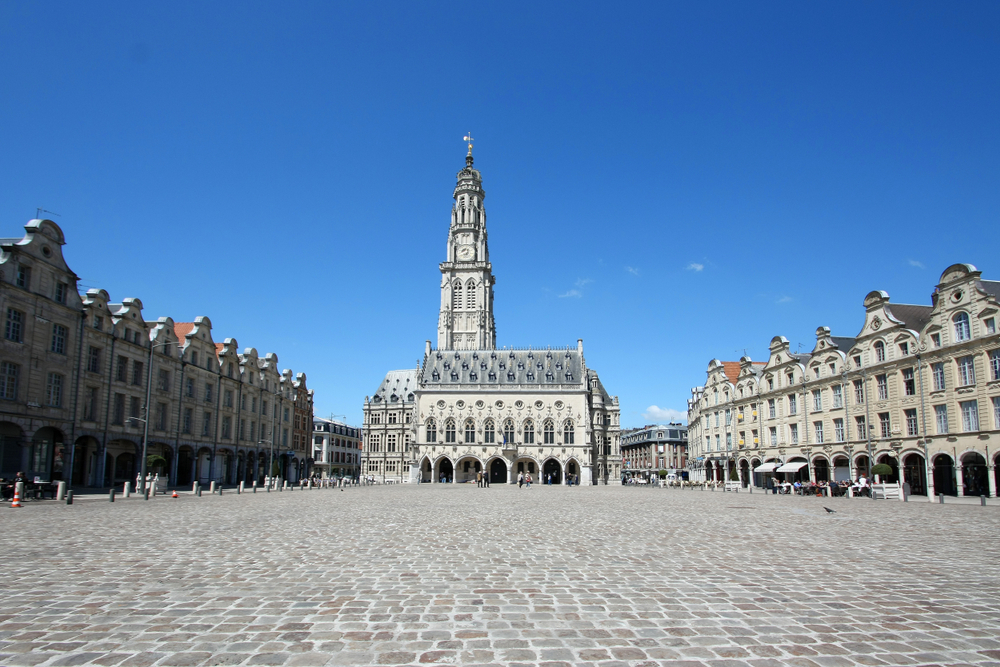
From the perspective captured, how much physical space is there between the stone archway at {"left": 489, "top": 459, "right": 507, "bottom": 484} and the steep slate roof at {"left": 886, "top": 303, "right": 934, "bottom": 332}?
152 feet

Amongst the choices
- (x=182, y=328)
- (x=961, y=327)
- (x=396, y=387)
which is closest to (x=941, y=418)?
(x=961, y=327)

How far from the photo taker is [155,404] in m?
45.6

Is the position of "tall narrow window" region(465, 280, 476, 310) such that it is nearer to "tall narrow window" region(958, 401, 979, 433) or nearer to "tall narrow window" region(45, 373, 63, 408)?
"tall narrow window" region(45, 373, 63, 408)

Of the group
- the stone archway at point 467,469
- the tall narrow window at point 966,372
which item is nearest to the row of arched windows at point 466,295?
the stone archway at point 467,469

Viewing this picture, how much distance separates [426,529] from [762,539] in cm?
796

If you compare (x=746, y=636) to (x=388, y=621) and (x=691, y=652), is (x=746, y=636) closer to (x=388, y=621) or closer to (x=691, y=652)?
(x=691, y=652)

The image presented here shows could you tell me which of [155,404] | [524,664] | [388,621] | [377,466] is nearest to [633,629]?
[524,664]

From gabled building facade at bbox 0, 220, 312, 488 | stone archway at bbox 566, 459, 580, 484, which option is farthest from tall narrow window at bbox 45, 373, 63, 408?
stone archway at bbox 566, 459, 580, 484

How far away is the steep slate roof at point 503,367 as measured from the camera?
81.1 meters

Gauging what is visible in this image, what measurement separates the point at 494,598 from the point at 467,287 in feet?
305

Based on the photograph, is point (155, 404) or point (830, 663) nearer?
point (830, 663)

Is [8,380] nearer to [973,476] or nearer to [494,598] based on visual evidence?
[494,598]

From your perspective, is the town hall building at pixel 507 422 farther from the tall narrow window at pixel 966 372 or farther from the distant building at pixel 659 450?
the tall narrow window at pixel 966 372

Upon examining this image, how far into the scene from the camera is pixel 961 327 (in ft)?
122
